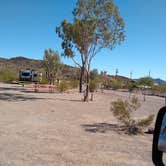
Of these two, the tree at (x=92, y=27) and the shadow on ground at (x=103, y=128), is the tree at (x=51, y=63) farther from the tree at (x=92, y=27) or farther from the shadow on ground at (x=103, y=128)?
the shadow on ground at (x=103, y=128)

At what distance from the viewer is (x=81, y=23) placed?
24.3m

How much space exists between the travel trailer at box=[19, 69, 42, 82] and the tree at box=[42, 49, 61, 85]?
2.71m

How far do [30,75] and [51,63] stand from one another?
564cm

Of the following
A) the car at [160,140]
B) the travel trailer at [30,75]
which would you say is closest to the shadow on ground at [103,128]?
the car at [160,140]

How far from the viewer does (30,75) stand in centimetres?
5950

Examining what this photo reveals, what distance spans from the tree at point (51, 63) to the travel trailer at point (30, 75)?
8.90 feet

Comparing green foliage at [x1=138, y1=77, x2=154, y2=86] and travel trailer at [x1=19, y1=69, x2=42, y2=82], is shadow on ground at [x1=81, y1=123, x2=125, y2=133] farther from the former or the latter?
green foliage at [x1=138, y1=77, x2=154, y2=86]

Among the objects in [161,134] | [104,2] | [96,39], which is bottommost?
[161,134]

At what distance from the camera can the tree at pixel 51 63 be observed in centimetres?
5603

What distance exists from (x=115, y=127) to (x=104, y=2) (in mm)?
14945

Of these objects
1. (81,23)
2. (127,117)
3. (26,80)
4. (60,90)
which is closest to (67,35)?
(81,23)

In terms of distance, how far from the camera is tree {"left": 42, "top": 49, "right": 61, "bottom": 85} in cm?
5603

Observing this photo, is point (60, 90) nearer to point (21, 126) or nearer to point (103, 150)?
point (21, 126)

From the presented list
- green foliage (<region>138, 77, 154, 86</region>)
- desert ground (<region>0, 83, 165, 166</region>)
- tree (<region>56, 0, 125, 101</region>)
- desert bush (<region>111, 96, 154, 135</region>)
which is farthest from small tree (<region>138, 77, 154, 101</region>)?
desert ground (<region>0, 83, 165, 166</region>)
